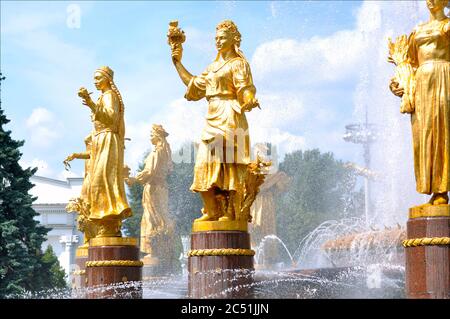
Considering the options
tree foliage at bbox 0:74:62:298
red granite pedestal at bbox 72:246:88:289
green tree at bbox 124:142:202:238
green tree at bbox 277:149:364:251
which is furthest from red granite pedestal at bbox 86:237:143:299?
green tree at bbox 277:149:364:251

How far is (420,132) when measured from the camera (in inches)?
349

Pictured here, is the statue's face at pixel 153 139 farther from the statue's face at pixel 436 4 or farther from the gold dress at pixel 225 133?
the statue's face at pixel 436 4

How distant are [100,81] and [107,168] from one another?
1.38 m

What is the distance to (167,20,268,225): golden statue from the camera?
10391 mm

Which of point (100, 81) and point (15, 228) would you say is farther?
point (15, 228)

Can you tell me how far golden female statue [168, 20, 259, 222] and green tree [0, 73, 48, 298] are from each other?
12463mm

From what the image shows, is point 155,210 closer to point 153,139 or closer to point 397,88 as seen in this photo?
point 153,139

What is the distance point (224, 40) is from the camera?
1078cm

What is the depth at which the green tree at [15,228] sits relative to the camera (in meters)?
21.9

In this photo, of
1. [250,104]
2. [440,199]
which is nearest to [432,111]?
[440,199]

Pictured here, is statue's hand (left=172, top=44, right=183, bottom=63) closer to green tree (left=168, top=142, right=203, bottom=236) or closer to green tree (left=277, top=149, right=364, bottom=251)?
green tree (left=168, top=142, right=203, bottom=236)
